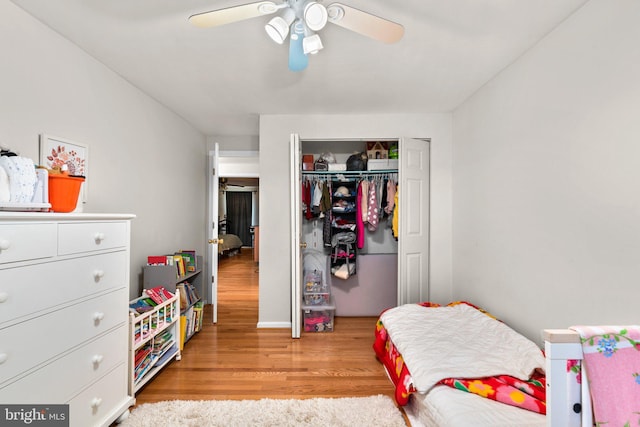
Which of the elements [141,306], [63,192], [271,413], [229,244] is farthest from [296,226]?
[229,244]

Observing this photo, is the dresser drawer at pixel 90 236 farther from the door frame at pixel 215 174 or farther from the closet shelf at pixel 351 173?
the closet shelf at pixel 351 173

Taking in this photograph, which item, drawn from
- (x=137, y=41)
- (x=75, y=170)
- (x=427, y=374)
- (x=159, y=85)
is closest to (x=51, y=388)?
(x=75, y=170)

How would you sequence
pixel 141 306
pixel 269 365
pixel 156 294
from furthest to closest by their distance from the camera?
pixel 269 365
pixel 156 294
pixel 141 306

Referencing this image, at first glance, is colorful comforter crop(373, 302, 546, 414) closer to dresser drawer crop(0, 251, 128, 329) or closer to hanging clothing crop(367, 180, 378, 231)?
hanging clothing crop(367, 180, 378, 231)

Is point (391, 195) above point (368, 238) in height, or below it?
above

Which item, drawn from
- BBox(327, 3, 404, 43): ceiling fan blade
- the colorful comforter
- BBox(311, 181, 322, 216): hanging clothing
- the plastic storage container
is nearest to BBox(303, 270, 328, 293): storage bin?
the plastic storage container

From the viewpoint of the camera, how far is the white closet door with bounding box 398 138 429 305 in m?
3.17

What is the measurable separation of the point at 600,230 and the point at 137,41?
118 inches

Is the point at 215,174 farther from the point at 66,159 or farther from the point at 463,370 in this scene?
the point at 463,370

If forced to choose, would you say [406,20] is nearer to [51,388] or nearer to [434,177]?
[434,177]

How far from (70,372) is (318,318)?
2.19 m

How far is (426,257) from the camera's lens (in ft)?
10.8

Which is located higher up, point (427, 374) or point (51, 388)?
point (51, 388)

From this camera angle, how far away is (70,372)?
1399 millimetres
